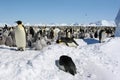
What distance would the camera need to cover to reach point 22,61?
1125cm

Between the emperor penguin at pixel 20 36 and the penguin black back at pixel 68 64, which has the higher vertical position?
the emperor penguin at pixel 20 36

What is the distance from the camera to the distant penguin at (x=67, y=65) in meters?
11.1

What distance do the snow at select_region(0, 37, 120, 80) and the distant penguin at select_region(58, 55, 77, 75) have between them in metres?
0.17

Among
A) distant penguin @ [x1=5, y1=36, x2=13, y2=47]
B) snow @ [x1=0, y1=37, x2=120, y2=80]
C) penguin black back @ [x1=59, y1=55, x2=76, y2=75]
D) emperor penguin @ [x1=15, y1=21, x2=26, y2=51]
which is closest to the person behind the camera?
snow @ [x1=0, y1=37, x2=120, y2=80]

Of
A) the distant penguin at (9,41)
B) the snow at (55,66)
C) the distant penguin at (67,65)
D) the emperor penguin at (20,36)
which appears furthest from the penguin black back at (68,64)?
the distant penguin at (9,41)

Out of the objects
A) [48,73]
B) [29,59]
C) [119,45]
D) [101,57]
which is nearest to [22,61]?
[29,59]

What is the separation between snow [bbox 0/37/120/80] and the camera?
411 inches

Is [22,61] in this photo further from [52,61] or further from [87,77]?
[87,77]

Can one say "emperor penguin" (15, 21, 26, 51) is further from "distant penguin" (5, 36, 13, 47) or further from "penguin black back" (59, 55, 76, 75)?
"distant penguin" (5, 36, 13, 47)

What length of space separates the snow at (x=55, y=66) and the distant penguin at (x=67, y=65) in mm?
173

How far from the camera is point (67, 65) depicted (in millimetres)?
11250

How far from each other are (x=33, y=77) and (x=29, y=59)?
1.36m

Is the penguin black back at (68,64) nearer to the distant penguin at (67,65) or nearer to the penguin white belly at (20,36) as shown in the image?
the distant penguin at (67,65)

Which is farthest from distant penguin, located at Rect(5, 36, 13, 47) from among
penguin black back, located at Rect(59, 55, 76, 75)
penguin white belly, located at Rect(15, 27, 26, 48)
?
penguin black back, located at Rect(59, 55, 76, 75)
